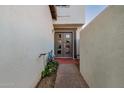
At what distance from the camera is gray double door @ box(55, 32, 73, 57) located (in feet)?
42.8

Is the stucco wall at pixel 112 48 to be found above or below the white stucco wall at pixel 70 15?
below

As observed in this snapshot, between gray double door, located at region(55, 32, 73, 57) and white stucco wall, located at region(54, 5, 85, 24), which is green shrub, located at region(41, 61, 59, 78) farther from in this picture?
gray double door, located at region(55, 32, 73, 57)

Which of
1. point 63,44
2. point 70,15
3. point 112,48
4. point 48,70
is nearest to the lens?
point 112,48

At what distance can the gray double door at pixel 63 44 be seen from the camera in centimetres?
1305

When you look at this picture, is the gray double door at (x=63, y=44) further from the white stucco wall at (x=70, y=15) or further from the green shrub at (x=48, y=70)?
the green shrub at (x=48, y=70)

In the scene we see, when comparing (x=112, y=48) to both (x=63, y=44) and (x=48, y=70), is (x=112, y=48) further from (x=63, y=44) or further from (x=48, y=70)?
(x=63, y=44)

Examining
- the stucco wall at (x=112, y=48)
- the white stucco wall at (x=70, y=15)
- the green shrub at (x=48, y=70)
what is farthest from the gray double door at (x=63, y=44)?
the stucco wall at (x=112, y=48)

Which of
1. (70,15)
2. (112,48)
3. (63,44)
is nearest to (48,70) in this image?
(112,48)

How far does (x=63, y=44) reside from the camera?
1323cm

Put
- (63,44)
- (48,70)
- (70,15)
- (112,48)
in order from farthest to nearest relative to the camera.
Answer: (63,44), (70,15), (48,70), (112,48)

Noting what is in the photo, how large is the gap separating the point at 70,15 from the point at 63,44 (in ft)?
9.76

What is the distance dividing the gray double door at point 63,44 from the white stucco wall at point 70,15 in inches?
88.5
